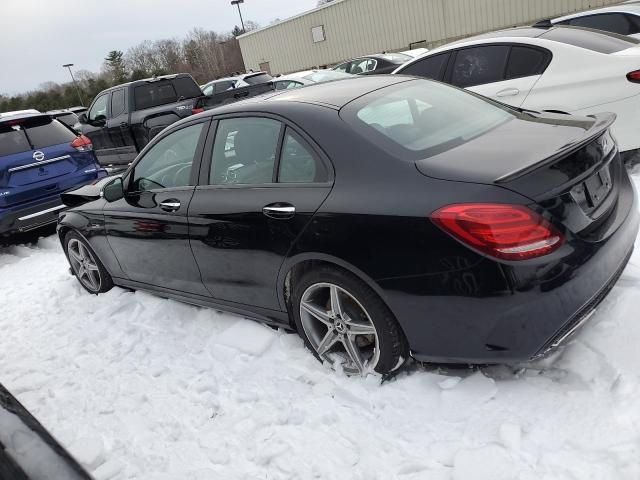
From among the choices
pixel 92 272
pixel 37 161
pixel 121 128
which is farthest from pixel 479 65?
pixel 121 128

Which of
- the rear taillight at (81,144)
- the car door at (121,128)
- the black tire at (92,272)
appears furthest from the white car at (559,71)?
the car door at (121,128)

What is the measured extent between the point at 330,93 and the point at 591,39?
3.59 m

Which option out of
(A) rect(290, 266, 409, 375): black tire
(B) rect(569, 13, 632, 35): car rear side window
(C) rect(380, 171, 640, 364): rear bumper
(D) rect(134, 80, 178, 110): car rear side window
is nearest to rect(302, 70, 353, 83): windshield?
(D) rect(134, 80, 178, 110): car rear side window

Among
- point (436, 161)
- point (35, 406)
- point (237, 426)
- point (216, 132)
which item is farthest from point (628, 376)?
point (35, 406)

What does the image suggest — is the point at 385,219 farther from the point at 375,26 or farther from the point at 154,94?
the point at 375,26

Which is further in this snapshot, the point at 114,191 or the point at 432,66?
the point at 432,66

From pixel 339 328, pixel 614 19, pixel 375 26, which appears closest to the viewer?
pixel 339 328

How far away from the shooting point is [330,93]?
3150 millimetres

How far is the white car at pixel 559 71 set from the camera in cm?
481

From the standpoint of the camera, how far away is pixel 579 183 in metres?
2.33

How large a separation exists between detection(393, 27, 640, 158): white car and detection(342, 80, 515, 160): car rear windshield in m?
2.19

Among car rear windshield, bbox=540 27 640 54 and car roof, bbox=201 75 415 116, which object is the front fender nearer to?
car roof, bbox=201 75 415 116

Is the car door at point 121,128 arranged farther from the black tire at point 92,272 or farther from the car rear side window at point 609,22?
the car rear side window at point 609,22

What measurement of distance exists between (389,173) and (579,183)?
2.83 feet
